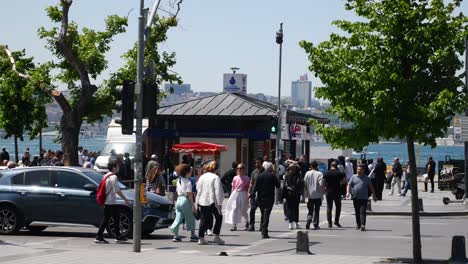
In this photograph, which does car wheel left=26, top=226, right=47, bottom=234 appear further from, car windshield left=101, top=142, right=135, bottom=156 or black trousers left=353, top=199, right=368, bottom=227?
car windshield left=101, top=142, right=135, bottom=156

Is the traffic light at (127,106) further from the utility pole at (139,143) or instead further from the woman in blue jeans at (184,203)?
the woman in blue jeans at (184,203)

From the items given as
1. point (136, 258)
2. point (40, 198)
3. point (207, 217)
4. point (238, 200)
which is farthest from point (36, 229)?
point (136, 258)

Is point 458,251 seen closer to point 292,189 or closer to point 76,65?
point 292,189

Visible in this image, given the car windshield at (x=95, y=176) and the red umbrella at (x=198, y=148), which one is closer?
the car windshield at (x=95, y=176)

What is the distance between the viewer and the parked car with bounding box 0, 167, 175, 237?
21875mm

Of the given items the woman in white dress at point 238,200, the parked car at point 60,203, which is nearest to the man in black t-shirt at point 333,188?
the woman in white dress at point 238,200

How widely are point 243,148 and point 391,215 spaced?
45.2 feet

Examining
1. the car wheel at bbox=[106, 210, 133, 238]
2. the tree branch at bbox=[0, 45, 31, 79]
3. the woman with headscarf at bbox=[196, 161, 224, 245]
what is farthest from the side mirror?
the tree branch at bbox=[0, 45, 31, 79]

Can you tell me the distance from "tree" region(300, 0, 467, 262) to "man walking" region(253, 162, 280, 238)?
541 centimetres

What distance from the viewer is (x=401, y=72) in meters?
17.4

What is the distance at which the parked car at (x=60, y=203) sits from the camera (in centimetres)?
2188

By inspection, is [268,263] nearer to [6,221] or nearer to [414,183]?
[414,183]

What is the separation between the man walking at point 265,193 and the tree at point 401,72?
5.41m

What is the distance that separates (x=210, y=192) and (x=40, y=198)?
13.1 ft
